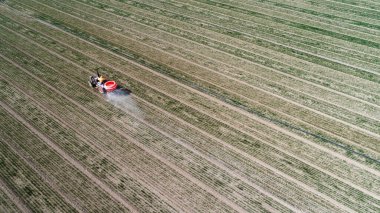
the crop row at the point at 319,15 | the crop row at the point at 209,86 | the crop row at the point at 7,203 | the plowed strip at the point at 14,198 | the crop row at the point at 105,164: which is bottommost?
the crop row at the point at 7,203

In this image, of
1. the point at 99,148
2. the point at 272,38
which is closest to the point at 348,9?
the point at 272,38

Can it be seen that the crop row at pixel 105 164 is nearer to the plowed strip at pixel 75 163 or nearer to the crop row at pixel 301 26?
the plowed strip at pixel 75 163

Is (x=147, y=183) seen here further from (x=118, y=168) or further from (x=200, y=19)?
(x=200, y=19)

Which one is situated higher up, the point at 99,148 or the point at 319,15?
the point at 319,15

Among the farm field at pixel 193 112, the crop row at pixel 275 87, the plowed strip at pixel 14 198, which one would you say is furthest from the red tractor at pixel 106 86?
the plowed strip at pixel 14 198

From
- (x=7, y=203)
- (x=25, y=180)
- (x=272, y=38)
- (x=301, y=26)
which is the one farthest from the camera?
(x=301, y=26)

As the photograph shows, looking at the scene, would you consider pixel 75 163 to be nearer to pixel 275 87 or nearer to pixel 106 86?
pixel 106 86
